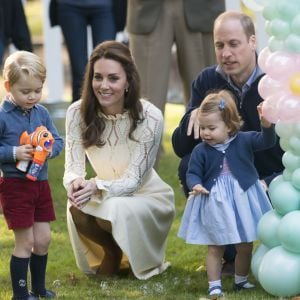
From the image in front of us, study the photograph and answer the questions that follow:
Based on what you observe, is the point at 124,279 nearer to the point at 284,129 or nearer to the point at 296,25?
the point at 284,129

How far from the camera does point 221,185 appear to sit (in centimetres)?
513

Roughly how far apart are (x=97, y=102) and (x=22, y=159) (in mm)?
902

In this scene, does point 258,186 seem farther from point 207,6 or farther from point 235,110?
point 207,6

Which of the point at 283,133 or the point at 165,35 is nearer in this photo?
the point at 283,133

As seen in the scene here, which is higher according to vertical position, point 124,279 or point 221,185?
point 221,185

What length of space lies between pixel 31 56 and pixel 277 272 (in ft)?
5.05

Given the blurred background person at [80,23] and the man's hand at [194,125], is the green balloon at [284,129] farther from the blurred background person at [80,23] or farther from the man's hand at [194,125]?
the blurred background person at [80,23]

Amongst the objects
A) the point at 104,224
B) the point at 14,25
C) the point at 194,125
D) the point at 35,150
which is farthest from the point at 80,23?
the point at 35,150

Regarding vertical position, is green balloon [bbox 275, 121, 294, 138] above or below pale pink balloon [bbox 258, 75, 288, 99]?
below

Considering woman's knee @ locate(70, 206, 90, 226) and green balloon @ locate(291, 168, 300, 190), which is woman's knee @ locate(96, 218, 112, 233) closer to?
woman's knee @ locate(70, 206, 90, 226)

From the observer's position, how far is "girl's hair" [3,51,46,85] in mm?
4965

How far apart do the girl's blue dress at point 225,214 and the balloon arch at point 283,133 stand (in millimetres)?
107

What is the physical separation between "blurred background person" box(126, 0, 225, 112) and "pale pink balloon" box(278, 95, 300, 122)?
2.76m

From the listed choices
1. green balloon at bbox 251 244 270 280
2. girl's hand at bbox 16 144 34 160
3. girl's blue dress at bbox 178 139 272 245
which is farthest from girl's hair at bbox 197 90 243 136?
girl's hand at bbox 16 144 34 160
